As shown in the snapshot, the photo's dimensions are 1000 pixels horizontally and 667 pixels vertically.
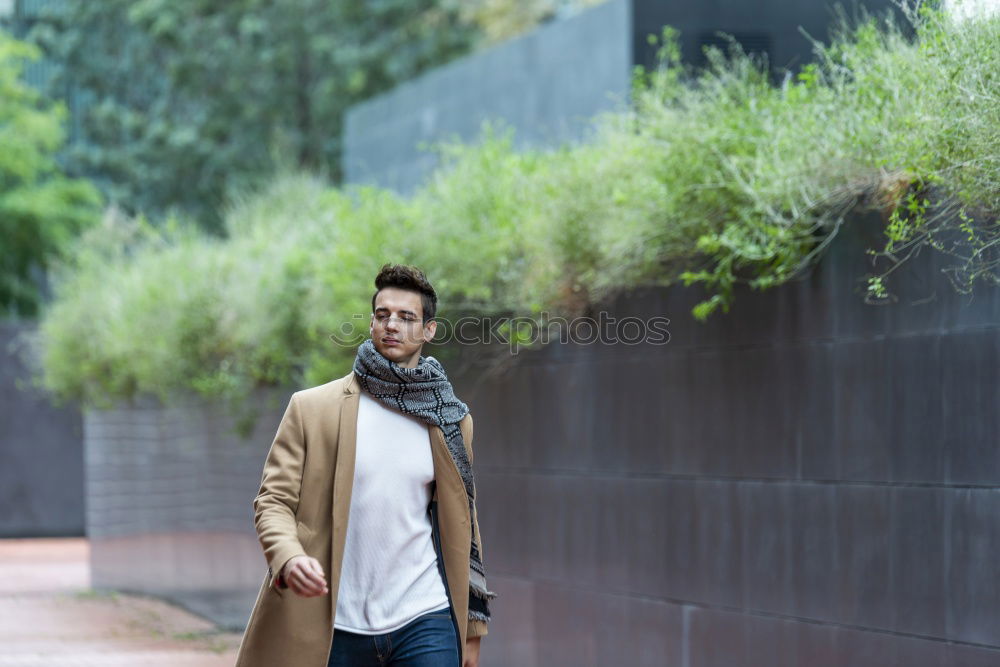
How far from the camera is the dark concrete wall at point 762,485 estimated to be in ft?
16.6

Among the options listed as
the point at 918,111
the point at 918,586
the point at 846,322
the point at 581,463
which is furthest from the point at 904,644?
the point at 581,463

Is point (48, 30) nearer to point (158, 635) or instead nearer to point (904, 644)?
point (158, 635)

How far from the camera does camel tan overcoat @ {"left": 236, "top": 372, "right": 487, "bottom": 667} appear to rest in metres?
3.92

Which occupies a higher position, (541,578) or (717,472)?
(717,472)

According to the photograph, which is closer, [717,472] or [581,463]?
[717,472]

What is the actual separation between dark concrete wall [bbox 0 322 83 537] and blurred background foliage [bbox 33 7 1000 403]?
395 inches

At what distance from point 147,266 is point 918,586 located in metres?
8.97

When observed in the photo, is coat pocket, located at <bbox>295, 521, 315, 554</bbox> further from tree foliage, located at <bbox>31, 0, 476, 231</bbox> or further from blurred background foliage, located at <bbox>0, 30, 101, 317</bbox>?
tree foliage, located at <bbox>31, 0, 476, 231</bbox>

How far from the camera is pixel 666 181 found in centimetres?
634

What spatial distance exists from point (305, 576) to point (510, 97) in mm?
11258

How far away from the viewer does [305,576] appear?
3.71 meters

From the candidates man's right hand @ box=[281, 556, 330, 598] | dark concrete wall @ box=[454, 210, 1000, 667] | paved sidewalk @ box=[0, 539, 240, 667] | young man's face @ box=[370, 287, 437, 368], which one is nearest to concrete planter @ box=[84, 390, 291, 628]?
paved sidewalk @ box=[0, 539, 240, 667]

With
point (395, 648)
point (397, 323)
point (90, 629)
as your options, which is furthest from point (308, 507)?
point (90, 629)

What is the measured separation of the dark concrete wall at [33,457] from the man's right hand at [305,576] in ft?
56.0
